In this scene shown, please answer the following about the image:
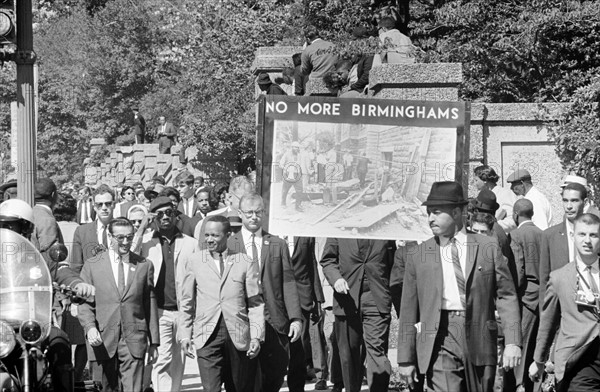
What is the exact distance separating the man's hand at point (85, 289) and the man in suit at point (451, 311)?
9.04ft

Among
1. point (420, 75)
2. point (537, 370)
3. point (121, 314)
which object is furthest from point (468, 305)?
point (420, 75)

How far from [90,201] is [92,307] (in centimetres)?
1224

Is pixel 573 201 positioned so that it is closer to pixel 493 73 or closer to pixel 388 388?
pixel 388 388

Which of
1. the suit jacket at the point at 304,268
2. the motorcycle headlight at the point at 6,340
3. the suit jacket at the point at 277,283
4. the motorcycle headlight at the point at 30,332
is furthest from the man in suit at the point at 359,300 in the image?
the motorcycle headlight at the point at 6,340

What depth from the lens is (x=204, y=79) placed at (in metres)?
35.4

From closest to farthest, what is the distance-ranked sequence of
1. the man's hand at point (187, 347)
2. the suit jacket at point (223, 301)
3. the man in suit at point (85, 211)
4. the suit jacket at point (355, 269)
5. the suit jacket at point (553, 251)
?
1. the man's hand at point (187, 347)
2. the suit jacket at point (223, 301)
3. the suit jacket at point (553, 251)
4. the suit jacket at point (355, 269)
5. the man in suit at point (85, 211)

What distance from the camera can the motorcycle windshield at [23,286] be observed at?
32.3 feet

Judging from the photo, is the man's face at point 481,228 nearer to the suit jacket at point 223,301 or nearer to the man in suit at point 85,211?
the suit jacket at point 223,301

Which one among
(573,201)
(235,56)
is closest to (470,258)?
(573,201)

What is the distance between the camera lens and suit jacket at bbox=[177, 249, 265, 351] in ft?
39.0

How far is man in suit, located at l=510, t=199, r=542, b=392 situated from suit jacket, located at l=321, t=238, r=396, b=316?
127 cm

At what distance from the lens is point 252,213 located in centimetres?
1248

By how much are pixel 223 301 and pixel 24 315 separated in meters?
2.45

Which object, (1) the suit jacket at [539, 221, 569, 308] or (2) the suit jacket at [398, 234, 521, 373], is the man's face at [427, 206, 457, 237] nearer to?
(2) the suit jacket at [398, 234, 521, 373]
